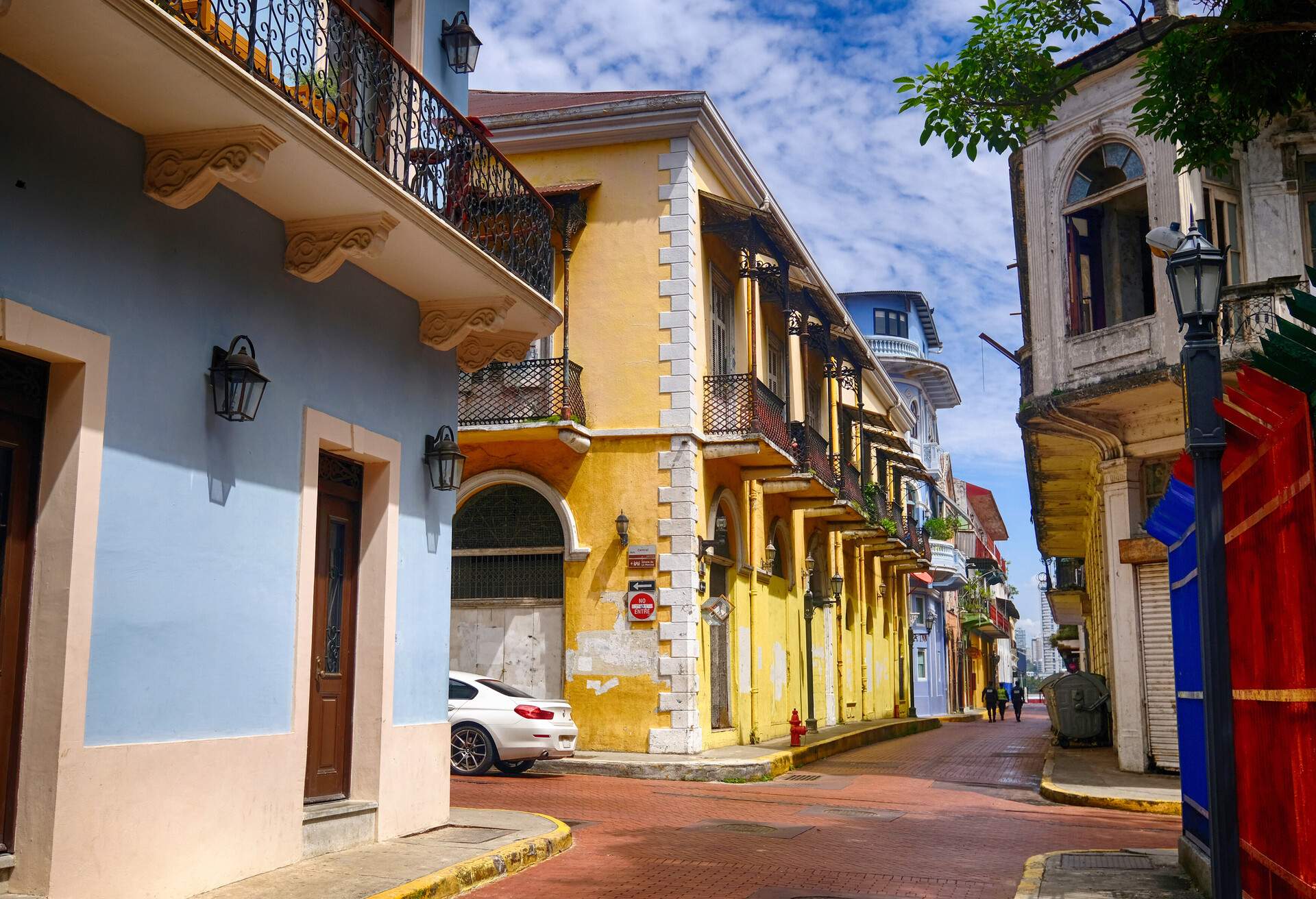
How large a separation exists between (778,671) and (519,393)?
843 centimetres

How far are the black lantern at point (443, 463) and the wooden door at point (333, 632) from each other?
2.80 ft

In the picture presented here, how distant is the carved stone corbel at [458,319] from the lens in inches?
411

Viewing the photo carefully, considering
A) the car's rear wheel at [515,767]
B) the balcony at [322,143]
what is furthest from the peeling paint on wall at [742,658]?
the balcony at [322,143]

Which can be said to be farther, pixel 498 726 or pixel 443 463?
pixel 498 726

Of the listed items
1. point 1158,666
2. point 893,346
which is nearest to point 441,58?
point 1158,666

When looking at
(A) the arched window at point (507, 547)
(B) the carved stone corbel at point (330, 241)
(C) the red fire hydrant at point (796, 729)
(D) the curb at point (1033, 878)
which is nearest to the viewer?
(D) the curb at point (1033, 878)

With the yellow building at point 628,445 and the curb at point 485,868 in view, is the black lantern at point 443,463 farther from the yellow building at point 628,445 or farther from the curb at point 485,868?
the yellow building at point 628,445

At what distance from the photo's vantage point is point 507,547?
1978cm

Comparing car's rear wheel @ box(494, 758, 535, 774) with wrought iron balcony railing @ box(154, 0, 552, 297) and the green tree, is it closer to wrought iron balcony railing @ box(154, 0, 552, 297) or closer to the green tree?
wrought iron balcony railing @ box(154, 0, 552, 297)

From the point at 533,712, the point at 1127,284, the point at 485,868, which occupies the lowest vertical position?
the point at 485,868

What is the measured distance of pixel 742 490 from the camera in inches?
877

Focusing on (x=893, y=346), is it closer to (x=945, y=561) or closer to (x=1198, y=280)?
(x=945, y=561)

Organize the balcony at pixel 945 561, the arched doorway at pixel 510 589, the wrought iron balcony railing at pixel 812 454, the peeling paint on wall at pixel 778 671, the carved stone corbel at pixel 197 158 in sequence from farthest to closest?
the balcony at pixel 945 561 < the peeling paint on wall at pixel 778 671 < the wrought iron balcony railing at pixel 812 454 < the arched doorway at pixel 510 589 < the carved stone corbel at pixel 197 158

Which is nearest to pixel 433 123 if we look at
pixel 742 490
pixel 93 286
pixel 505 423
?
pixel 93 286
